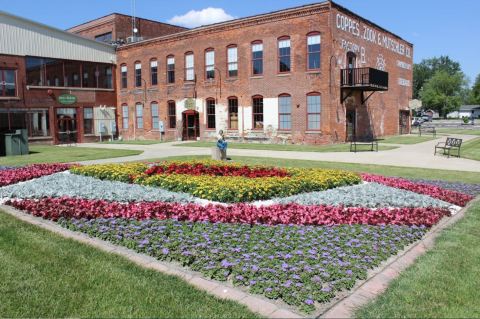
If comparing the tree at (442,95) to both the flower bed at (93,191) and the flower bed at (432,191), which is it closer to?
the flower bed at (432,191)

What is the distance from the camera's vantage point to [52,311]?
377cm

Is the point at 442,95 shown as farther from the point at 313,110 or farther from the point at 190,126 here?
the point at 313,110

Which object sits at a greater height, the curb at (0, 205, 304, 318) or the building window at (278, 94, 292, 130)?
the building window at (278, 94, 292, 130)

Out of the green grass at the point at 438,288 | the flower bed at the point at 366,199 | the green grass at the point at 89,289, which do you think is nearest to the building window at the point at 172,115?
the flower bed at the point at 366,199

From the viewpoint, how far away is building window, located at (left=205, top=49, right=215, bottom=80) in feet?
103

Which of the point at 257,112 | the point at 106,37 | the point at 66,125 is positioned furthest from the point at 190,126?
the point at 106,37

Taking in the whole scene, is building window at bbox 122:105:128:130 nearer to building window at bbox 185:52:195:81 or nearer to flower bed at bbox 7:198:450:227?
building window at bbox 185:52:195:81

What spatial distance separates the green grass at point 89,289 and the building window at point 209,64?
2712cm

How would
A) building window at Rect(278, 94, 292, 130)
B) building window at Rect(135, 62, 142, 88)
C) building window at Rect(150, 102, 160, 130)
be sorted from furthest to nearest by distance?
building window at Rect(135, 62, 142, 88), building window at Rect(150, 102, 160, 130), building window at Rect(278, 94, 292, 130)

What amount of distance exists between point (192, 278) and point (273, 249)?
3.83 feet

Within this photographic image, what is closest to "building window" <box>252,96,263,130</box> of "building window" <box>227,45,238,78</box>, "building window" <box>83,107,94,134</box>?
"building window" <box>227,45,238,78</box>

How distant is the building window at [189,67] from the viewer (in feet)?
107

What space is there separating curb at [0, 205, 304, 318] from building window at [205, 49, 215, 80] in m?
25.9

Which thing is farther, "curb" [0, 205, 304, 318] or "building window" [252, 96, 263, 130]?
"building window" [252, 96, 263, 130]
